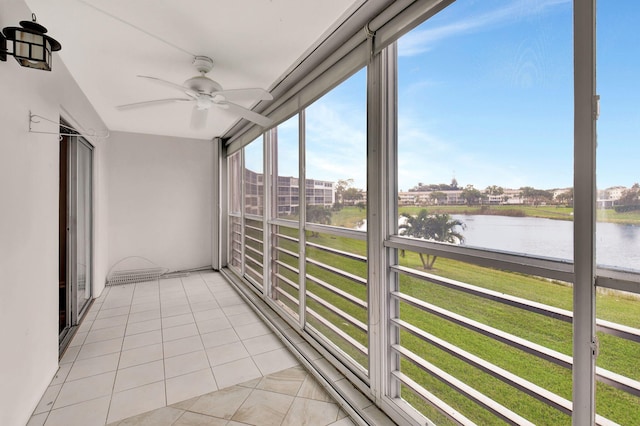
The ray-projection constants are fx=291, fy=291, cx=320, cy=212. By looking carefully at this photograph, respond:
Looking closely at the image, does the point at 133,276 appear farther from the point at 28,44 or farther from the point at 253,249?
the point at 28,44

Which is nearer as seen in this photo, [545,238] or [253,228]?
[545,238]

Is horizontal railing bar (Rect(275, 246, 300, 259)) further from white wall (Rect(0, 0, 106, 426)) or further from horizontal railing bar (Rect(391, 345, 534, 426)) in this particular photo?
white wall (Rect(0, 0, 106, 426))

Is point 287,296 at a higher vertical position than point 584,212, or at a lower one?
lower

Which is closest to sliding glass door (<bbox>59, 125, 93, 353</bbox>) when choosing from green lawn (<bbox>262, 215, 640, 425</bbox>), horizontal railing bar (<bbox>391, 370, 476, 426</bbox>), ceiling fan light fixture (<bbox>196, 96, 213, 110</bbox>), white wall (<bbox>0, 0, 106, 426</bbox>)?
white wall (<bbox>0, 0, 106, 426</bbox>)

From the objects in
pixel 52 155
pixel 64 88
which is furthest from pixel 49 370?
pixel 64 88

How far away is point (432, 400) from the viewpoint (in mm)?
1570

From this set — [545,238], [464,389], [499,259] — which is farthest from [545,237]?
[464,389]

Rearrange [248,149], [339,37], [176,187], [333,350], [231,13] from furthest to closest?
[176,187] → [248,149] → [333,350] → [339,37] → [231,13]

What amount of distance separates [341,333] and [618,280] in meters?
1.85

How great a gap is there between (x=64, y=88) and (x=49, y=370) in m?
2.23

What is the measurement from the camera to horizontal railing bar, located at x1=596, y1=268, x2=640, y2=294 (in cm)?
88

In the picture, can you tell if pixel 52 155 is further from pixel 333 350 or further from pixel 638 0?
pixel 638 0

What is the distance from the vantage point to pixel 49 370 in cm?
210

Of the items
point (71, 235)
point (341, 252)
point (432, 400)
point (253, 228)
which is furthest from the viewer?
point (253, 228)
